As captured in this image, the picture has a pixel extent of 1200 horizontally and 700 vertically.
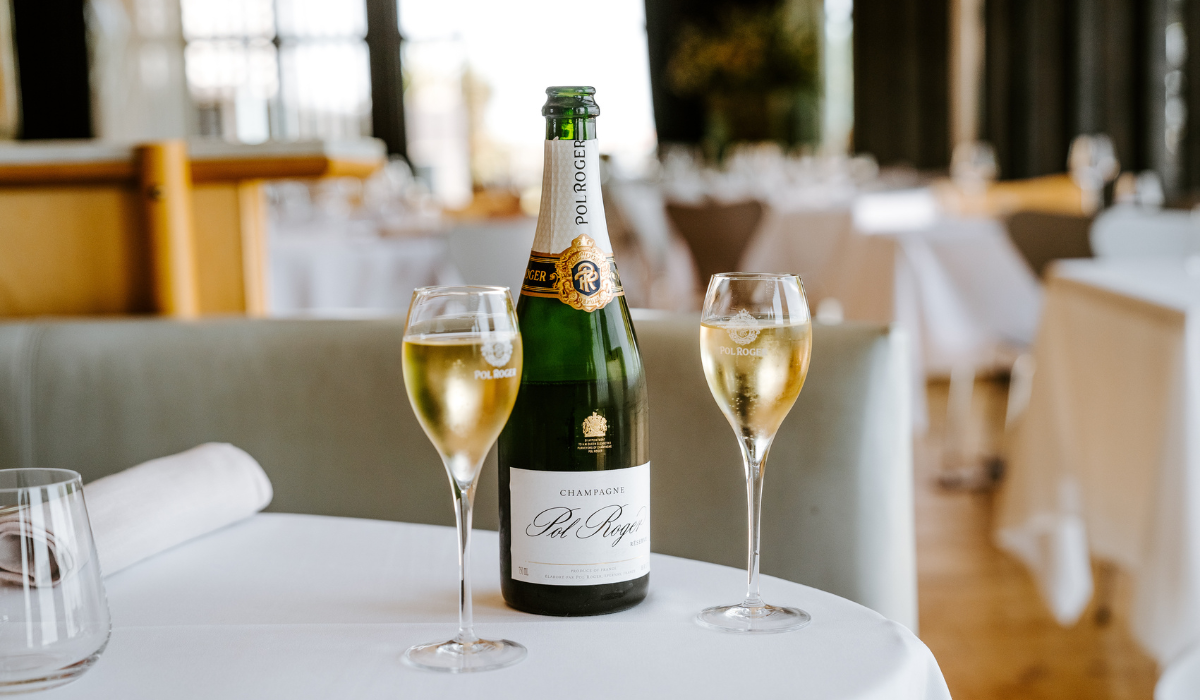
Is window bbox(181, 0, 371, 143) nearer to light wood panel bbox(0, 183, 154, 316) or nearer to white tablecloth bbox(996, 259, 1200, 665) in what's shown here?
white tablecloth bbox(996, 259, 1200, 665)

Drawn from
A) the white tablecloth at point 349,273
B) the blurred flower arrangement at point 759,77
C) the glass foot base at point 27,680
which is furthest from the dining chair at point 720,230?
the blurred flower arrangement at point 759,77

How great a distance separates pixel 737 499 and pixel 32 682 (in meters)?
0.64

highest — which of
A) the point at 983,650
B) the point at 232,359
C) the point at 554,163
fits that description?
the point at 554,163

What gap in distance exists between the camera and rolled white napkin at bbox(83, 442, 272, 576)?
28.5 inches

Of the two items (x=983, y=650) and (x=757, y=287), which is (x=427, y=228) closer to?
(x=983, y=650)

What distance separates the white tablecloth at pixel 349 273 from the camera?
10.3 ft

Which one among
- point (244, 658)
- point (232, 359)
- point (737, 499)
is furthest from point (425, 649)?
point (232, 359)

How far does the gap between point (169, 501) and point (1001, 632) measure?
1.91 metres

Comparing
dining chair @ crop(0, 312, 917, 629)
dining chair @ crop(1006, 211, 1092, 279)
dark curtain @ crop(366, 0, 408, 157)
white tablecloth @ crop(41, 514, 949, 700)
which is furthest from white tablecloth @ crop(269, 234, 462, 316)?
dark curtain @ crop(366, 0, 408, 157)

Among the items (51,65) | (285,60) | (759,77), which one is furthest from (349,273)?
(51,65)

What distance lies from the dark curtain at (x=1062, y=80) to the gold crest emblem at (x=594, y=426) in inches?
199

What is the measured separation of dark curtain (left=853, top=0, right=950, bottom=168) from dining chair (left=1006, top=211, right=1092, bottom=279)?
14.8ft

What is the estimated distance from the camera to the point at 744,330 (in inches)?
25.4

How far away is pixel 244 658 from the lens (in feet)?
1.83
